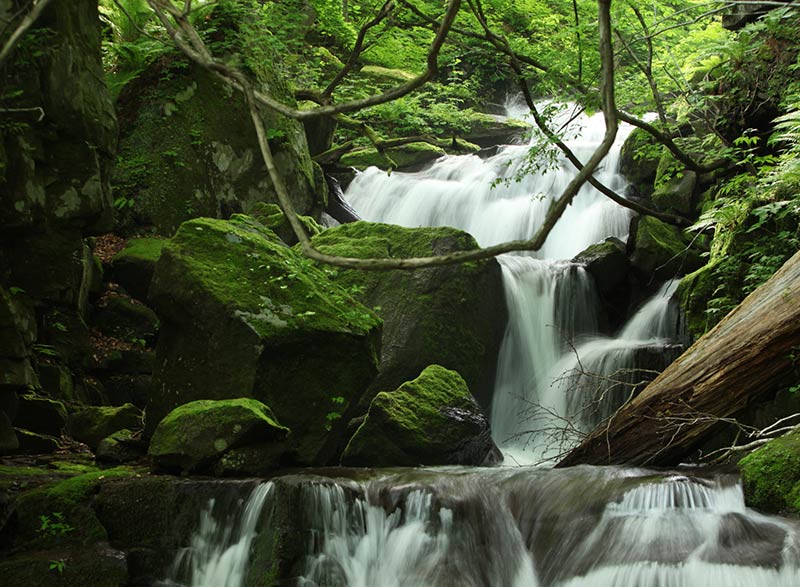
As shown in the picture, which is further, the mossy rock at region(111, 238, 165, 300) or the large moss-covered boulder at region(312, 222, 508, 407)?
the mossy rock at region(111, 238, 165, 300)

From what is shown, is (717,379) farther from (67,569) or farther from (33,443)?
(33,443)

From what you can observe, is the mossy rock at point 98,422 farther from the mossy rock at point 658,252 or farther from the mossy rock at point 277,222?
the mossy rock at point 658,252

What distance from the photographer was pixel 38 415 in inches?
277

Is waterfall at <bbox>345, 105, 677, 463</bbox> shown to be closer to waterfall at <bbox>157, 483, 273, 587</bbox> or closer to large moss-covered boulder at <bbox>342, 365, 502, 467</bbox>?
large moss-covered boulder at <bbox>342, 365, 502, 467</bbox>

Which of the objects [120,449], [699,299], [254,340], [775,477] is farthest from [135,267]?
[775,477]

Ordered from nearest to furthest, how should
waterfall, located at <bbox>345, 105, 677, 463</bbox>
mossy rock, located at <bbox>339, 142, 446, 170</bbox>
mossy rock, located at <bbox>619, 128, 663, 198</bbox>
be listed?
waterfall, located at <bbox>345, 105, 677, 463</bbox>
mossy rock, located at <bbox>619, 128, 663, 198</bbox>
mossy rock, located at <bbox>339, 142, 446, 170</bbox>

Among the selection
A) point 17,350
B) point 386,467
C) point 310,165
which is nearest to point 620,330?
point 386,467

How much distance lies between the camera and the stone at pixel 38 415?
6961 millimetres

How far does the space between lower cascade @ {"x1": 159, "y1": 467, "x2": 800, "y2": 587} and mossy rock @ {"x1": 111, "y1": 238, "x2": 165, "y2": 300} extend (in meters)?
5.13

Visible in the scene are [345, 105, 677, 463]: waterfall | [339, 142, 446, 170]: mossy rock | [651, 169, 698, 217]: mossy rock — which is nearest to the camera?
[345, 105, 677, 463]: waterfall

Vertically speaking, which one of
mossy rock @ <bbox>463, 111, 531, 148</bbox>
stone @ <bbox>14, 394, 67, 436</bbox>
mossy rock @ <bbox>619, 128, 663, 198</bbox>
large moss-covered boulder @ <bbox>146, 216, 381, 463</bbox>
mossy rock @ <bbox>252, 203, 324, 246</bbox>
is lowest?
stone @ <bbox>14, 394, 67, 436</bbox>

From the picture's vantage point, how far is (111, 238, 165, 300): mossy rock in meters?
9.74

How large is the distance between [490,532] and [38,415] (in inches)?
178

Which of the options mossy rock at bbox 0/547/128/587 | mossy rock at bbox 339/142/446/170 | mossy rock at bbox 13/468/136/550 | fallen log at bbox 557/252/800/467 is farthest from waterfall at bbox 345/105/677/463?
mossy rock at bbox 13/468/136/550
